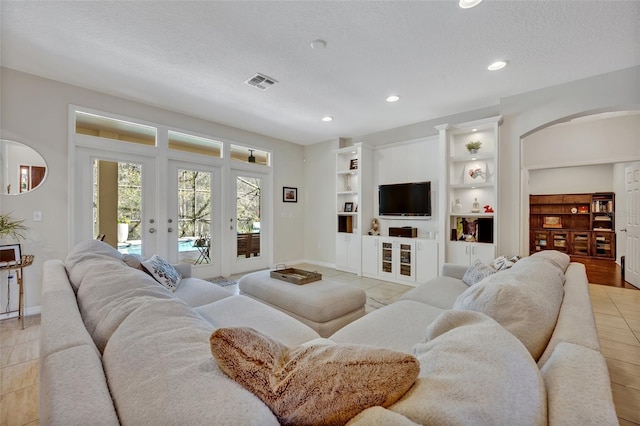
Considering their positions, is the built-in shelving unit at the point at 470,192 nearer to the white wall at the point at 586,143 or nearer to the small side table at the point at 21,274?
the white wall at the point at 586,143

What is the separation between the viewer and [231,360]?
62cm

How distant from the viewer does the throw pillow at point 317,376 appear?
565 millimetres

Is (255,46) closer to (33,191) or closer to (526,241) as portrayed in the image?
(33,191)

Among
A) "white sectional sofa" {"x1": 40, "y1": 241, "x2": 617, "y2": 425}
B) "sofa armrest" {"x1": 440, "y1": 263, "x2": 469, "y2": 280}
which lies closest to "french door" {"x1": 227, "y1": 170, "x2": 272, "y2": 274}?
"sofa armrest" {"x1": 440, "y1": 263, "x2": 469, "y2": 280}

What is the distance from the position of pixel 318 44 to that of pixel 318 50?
0.11m

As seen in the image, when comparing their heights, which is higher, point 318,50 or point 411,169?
point 318,50

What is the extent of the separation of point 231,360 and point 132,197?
4.01 meters

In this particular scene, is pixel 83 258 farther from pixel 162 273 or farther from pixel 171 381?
pixel 171 381

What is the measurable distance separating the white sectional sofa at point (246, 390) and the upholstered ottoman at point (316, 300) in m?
1.25

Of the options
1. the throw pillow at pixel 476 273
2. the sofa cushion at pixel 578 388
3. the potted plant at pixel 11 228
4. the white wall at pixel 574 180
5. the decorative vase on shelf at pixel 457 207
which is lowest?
the throw pillow at pixel 476 273

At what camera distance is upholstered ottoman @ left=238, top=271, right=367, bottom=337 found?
7.20 feet

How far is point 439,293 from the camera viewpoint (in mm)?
2301

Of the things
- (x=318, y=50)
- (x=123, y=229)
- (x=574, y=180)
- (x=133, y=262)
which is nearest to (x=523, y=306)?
(x=318, y=50)

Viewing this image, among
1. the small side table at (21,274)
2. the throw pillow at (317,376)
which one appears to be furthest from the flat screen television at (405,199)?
the small side table at (21,274)
